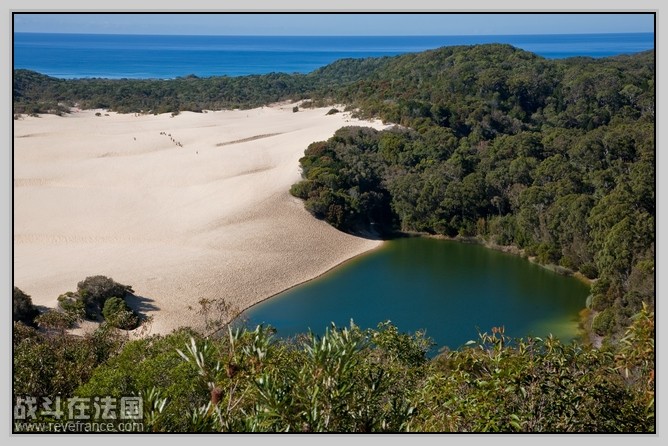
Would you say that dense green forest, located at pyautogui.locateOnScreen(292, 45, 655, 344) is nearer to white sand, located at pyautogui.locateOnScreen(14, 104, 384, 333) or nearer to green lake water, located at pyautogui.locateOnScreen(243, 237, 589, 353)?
green lake water, located at pyautogui.locateOnScreen(243, 237, 589, 353)

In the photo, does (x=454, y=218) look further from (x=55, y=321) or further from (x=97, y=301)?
(x=55, y=321)

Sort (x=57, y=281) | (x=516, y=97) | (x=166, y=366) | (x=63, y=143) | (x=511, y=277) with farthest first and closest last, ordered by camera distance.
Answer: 1. (x=516, y=97)
2. (x=63, y=143)
3. (x=511, y=277)
4. (x=57, y=281)
5. (x=166, y=366)

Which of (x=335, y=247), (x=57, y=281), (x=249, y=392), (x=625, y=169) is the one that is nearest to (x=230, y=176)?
(x=335, y=247)

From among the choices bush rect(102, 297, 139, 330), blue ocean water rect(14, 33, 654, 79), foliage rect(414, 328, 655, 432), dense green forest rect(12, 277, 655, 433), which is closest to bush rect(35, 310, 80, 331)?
bush rect(102, 297, 139, 330)

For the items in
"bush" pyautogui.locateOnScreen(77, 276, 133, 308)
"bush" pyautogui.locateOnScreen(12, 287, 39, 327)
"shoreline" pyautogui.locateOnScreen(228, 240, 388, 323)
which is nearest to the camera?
"bush" pyautogui.locateOnScreen(12, 287, 39, 327)

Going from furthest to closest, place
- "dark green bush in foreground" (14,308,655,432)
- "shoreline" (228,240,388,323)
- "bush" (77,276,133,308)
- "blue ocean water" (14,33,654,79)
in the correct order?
"blue ocean water" (14,33,654,79) → "shoreline" (228,240,388,323) → "bush" (77,276,133,308) → "dark green bush in foreground" (14,308,655,432)

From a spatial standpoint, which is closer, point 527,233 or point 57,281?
point 57,281

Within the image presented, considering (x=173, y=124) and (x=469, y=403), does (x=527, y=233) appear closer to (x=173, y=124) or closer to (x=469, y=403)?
(x=469, y=403)
